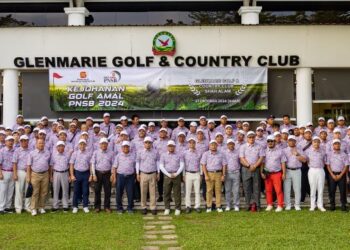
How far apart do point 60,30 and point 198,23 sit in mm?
4487

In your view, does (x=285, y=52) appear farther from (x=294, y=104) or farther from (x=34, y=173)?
(x=34, y=173)

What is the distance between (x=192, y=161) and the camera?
42.3 ft

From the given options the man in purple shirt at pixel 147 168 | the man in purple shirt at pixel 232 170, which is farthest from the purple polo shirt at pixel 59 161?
the man in purple shirt at pixel 232 170

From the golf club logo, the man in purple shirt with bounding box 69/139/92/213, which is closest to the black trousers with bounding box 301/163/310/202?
the man in purple shirt with bounding box 69/139/92/213

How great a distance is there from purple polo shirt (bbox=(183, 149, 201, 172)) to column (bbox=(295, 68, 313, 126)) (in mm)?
5928

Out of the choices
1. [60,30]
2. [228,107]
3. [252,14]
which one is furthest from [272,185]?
[60,30]

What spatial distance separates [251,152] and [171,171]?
1.93 metres

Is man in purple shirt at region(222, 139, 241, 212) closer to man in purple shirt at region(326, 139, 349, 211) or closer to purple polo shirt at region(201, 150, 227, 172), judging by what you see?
purple polo shirt at region(201, 150, 227, 172)

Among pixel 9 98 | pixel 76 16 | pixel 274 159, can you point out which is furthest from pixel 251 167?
pixel 9 98

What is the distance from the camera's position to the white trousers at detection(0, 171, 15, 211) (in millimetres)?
12750

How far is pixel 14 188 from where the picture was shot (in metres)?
13.0

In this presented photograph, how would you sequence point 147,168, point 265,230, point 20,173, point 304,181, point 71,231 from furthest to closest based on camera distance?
point 304,181
point 20,173
point 147,168
point 71,231
point 265,230

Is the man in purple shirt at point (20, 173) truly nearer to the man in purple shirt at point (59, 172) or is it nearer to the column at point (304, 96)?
the man in purple shirt at point (59, 172)

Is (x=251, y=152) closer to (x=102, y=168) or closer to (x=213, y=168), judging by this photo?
(x=213, y=168)
